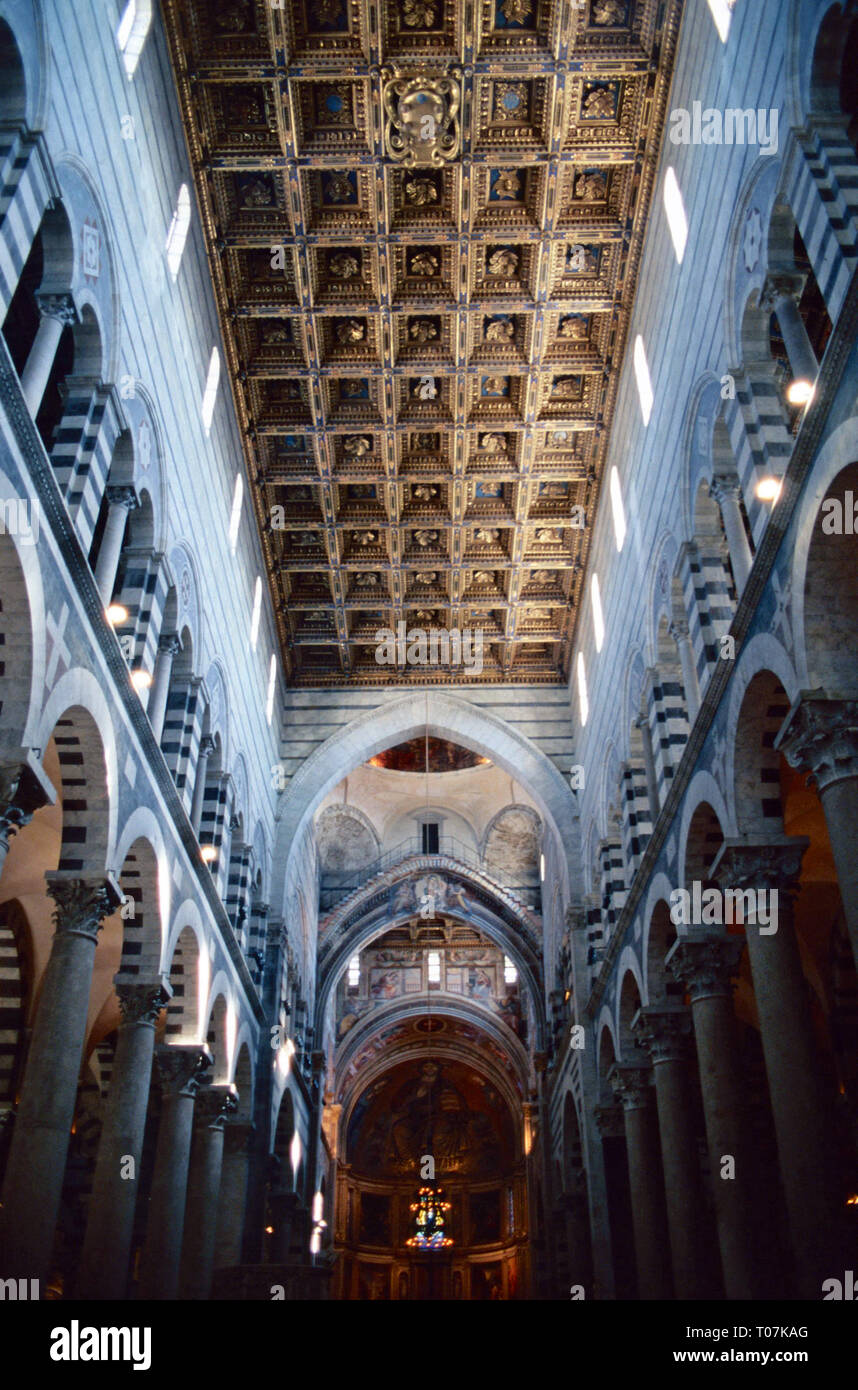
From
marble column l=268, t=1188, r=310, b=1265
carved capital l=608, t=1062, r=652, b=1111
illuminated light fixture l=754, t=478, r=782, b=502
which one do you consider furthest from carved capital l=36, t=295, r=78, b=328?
marble column l=268, t=1188, r=310, b=1265

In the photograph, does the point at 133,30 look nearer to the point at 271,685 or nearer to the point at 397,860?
the point at 271,685

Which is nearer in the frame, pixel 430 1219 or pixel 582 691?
pixel 582 691

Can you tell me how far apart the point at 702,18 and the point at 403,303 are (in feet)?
22.2

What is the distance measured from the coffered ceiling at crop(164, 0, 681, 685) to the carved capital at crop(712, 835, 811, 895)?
10698 mm

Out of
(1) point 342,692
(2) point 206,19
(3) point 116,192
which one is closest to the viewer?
(3) point 116,192

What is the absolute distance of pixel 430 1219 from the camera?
43094 millimetres

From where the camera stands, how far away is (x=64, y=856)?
12.8 m

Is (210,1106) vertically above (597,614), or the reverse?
(597,614)

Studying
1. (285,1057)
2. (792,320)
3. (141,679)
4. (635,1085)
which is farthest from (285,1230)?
(792,320)

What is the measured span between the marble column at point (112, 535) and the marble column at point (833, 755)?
740 centimetres

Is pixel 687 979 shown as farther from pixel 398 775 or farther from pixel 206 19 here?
pixel 398 775

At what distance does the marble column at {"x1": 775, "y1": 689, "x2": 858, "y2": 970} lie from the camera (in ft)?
30.9

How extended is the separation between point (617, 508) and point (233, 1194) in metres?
13.9
